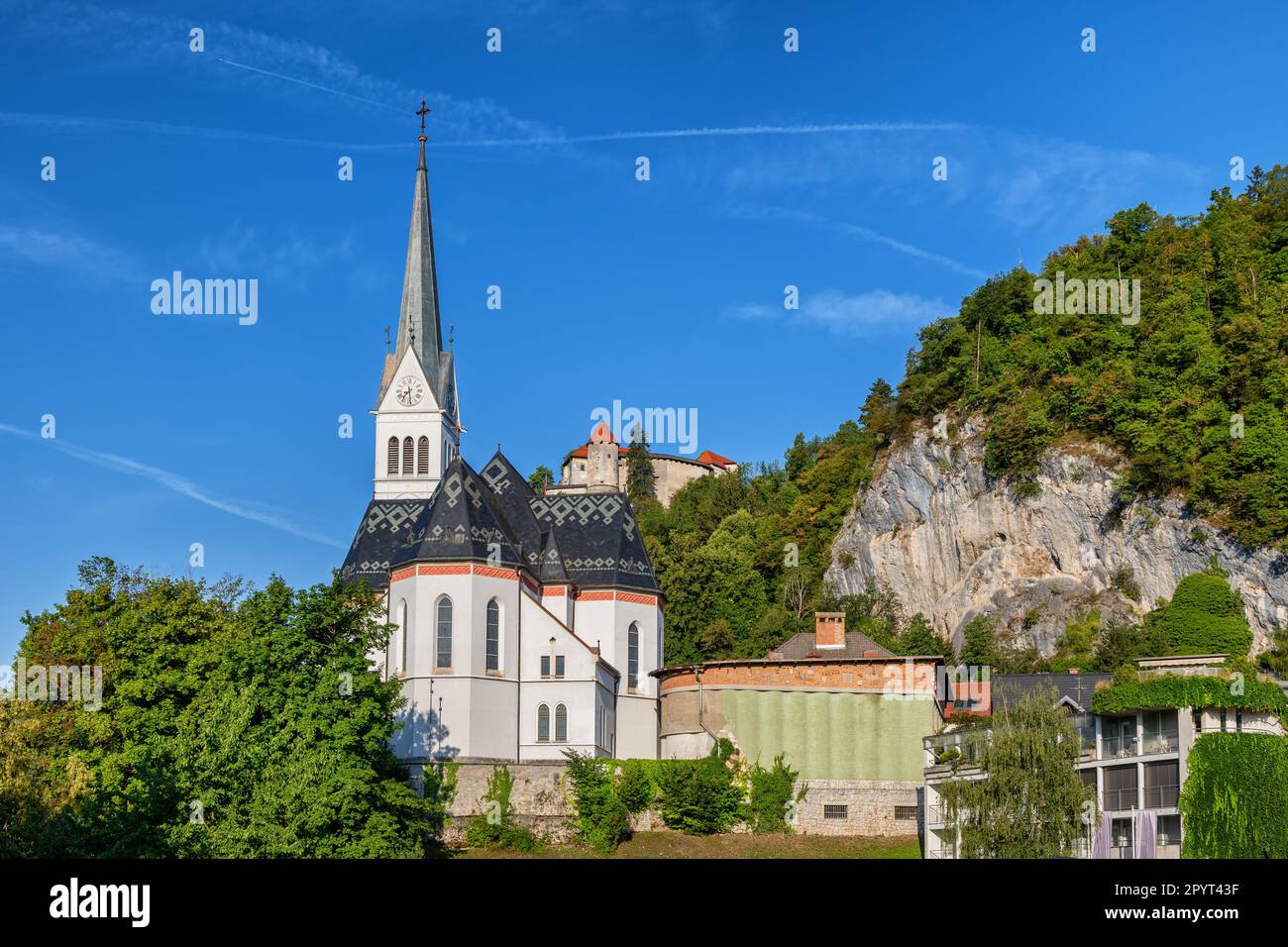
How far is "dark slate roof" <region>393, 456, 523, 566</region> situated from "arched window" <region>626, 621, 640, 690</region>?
1012 centimetres

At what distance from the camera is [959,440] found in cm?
10062

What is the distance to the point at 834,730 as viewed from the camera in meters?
65.4

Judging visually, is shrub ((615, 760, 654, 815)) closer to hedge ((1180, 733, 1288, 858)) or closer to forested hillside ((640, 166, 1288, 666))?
hedge ((1180, 733, 1288, 858))

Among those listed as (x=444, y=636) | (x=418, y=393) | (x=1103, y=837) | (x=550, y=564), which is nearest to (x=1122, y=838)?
(x=1103, y=837)

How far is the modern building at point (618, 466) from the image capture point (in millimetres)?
162250

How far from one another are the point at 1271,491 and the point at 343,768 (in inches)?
2240

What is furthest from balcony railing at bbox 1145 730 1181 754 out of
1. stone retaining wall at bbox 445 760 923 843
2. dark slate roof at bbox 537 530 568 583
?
dark slate roof at bbox 537 530 568 583

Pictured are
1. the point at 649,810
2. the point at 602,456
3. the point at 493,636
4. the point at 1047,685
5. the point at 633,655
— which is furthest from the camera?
the point at 602,456

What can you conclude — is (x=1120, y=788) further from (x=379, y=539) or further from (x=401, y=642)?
(x=379, y=539)

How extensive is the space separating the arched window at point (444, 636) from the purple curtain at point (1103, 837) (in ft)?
98.5

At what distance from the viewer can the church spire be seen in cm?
10288

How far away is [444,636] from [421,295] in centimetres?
4283
